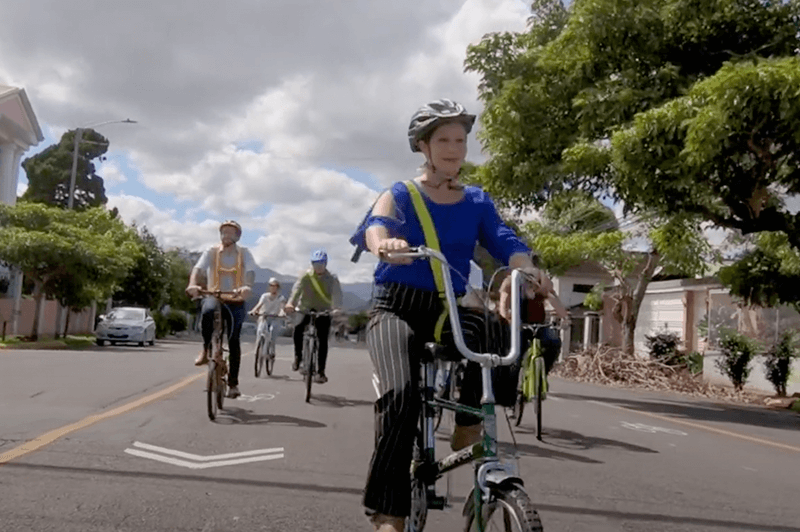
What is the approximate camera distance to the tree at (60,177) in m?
64.2

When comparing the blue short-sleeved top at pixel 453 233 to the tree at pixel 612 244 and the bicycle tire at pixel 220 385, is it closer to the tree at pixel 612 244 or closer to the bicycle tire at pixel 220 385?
the bicycle tire at pixel 220 385

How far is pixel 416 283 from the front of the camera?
3.57 metres

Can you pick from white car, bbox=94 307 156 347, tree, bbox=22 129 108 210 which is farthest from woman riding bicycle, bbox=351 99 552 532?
tree, bbox=22 129 108 210

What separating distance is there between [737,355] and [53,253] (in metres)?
18.8

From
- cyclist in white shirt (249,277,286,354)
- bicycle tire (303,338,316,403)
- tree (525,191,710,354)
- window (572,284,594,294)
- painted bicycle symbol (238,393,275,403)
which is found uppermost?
window (572,284,594,294)

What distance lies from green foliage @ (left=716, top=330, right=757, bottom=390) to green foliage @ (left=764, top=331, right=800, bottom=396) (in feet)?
4.10

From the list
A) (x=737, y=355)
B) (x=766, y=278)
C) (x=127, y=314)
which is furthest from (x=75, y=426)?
(x=127, y=314)

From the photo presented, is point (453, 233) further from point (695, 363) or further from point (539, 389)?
point (695, 363)

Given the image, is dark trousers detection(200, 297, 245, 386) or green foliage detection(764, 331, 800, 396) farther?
green foliage detection(764, 331, 800, 396)

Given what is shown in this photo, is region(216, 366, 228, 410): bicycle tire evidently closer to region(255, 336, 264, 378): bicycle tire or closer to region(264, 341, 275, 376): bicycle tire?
region(255, 336, 264, 378): bicycle tire

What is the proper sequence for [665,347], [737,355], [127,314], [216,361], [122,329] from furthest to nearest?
[127,314]
[122,329]
[665,347]
[737,355]
[216,361]

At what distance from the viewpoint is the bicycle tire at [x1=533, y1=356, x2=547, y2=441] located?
858 cm

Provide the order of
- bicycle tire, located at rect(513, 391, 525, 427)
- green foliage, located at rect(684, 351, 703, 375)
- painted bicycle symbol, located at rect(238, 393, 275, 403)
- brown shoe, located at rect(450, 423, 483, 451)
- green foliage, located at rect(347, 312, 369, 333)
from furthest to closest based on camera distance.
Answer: green foliage, located at rect(684, 351, 703, 375), painted bicycle symbol, located at rect(238, 393, 275, 403), bicycle tire, located at rect(513, 391, 525, 427), green foliage, located at rect(347, 312, 369, 333), brown shoe, located at rect(450, 423, 483, 451)

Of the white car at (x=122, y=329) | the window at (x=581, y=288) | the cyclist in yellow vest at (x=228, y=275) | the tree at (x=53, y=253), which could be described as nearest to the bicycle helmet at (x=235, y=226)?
the cyclist in yellow vest at (x=228, y=275)
